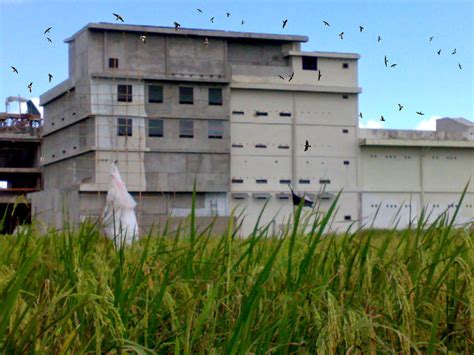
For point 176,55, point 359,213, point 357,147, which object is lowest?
point 359,213

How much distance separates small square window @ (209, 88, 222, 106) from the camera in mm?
40156

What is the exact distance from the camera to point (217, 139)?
39.8 metres

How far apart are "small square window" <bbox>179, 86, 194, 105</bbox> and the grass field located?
116 ft

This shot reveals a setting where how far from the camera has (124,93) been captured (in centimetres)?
3934

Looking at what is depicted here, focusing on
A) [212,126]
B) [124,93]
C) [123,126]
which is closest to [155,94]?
[124,93]

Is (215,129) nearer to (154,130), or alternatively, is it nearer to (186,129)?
(186,129)

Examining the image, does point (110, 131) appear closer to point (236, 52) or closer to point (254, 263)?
point (236, 52)

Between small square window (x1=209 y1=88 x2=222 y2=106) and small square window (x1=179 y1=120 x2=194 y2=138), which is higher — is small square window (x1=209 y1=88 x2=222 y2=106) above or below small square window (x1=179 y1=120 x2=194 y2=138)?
above

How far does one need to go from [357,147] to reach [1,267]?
130 feet

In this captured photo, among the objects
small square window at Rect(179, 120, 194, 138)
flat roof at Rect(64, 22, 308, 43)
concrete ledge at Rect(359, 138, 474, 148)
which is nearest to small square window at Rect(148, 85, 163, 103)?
small square window at Rect(179, 120, 194, 138)

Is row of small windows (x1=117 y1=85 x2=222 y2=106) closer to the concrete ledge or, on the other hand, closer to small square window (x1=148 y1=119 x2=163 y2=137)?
small square window (x1=148 y1=119 x2=163 y2=137)

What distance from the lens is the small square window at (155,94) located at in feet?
130

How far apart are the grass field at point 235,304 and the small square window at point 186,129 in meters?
34.6

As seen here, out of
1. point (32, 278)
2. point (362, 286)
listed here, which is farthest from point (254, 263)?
point (32, 278)
